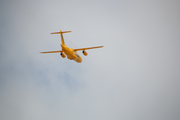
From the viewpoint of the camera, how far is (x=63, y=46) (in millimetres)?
31594

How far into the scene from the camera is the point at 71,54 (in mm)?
33531

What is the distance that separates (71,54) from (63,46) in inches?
119
